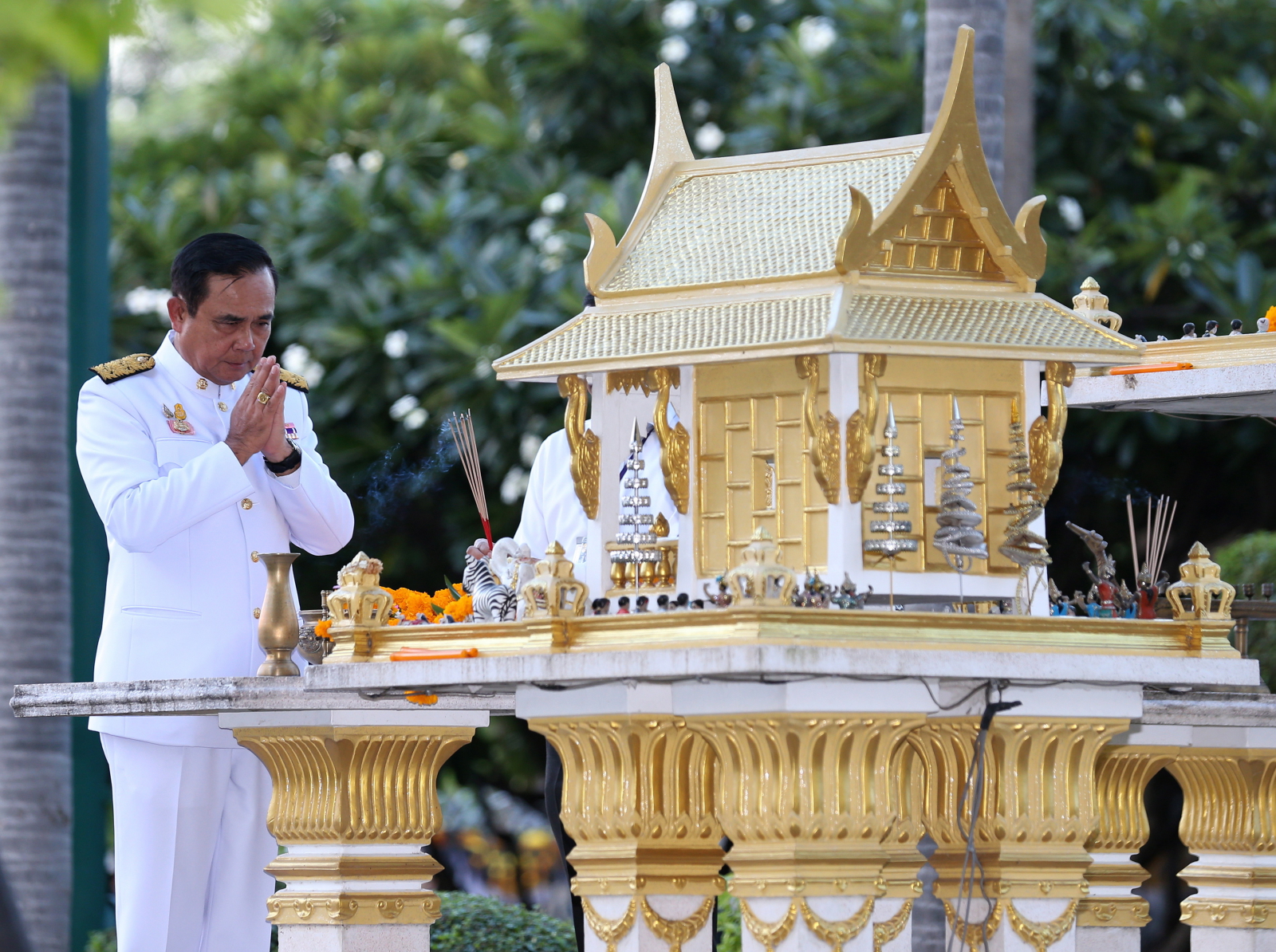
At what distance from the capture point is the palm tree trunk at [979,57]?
9.99m

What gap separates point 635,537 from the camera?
A: 255 inches

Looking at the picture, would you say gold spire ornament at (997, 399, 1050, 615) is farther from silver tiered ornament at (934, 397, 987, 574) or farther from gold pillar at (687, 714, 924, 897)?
gold pillar at (687, 714, 924, 897)

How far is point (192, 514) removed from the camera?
6848 millimetres

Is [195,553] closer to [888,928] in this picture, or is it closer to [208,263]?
[208,263]

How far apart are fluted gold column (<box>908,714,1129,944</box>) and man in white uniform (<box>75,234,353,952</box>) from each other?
2445mm

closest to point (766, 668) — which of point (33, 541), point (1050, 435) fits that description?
point (1050, 435)

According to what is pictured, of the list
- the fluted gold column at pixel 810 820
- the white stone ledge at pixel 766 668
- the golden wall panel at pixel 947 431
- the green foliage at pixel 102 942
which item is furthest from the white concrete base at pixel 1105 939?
the green foliage at pixel 102 942

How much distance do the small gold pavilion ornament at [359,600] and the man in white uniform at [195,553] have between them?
63 cm

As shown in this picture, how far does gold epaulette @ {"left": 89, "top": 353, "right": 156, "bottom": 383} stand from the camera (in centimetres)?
722

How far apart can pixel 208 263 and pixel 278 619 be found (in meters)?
1.25

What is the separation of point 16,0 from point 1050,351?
3931mm

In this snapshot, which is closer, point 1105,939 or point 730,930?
point 1105,939

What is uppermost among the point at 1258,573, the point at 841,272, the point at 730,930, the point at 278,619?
the point at 841,272

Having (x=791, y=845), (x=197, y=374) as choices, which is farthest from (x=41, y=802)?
(x=791, y=845)
